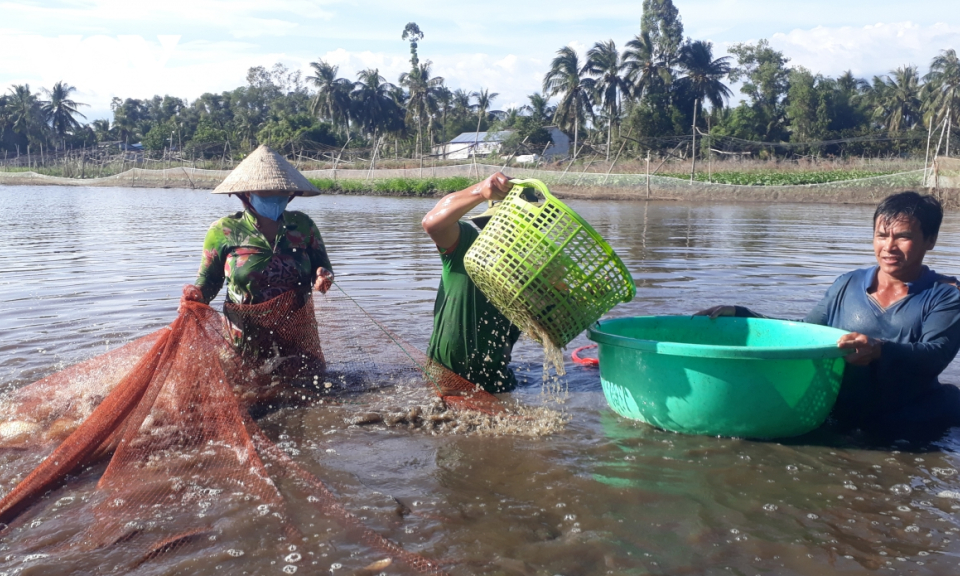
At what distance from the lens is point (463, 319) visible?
4.21m

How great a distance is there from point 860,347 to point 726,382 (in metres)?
0.62

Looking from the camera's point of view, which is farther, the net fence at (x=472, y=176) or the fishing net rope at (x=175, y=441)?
the net fence at (x=472, y=176)

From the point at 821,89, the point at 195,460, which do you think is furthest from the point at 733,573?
the point at 821,89

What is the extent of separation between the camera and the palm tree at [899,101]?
49.2 meters

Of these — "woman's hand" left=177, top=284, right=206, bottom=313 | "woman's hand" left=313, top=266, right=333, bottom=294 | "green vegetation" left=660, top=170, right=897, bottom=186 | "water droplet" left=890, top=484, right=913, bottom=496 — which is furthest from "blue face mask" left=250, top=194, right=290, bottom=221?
"green vegetation" left=660, top=170, right=897, bottom=186

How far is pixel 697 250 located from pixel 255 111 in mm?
68401

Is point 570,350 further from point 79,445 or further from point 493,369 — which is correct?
point 79,445

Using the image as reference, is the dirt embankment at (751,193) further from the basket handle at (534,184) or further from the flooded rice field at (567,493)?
the basket handle at (534,184)

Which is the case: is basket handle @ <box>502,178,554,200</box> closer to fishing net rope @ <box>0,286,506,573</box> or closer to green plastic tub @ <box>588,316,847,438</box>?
green plastic tub @ <box>588,316,847,438</box>

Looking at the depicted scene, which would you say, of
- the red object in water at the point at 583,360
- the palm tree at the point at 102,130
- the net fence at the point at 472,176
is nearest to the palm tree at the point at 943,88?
the net fence at the point at 472,176

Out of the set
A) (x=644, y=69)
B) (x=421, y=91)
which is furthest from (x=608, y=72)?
(x=421, y=91)

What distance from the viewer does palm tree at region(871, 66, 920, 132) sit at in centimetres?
4925

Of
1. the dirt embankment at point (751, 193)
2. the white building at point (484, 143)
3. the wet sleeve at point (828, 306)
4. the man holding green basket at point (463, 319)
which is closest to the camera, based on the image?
the man holding green basket at point (463, 319)

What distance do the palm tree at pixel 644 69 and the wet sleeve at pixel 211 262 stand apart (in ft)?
161
